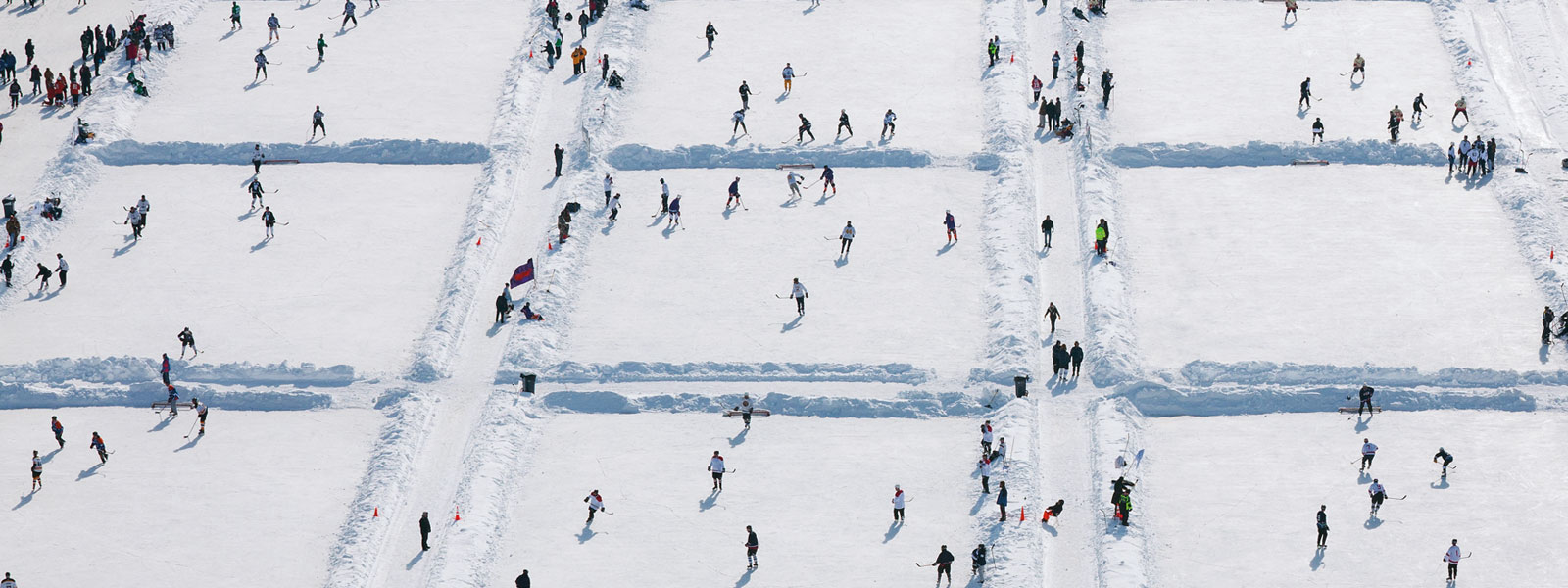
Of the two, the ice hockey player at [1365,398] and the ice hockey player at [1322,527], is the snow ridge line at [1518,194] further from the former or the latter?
the ice hockey player at [1322,527]

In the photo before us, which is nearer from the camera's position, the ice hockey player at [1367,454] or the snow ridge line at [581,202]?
the ice hockey player at [1367,454]

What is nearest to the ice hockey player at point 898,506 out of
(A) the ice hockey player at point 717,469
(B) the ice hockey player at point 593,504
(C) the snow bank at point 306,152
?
(A) the ice hockey player at point 717,469

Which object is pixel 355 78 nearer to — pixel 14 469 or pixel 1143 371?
pixel 14 469

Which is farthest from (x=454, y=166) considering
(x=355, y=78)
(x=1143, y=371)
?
(x=1143, y=371)

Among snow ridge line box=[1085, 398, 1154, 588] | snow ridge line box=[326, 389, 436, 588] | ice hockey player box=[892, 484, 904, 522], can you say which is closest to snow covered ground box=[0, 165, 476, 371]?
snow ridge line box=[326, 389, 436, 588]

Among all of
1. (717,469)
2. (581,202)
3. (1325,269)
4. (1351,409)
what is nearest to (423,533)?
(717,469)

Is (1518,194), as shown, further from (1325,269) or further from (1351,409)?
(1351,409)
